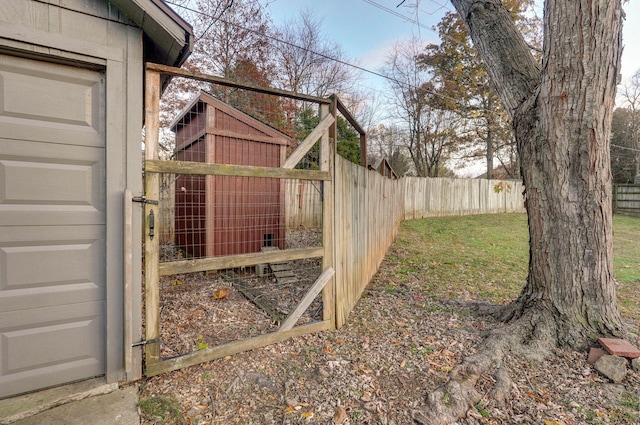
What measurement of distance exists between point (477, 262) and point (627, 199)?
644 inches

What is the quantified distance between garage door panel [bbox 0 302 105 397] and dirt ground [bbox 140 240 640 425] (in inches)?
18.2

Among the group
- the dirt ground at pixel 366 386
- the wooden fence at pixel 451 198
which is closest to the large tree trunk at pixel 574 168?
the dirt ground at pixel 366 386

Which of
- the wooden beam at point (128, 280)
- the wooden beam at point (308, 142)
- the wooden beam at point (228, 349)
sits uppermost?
the wooden beam at point (308, 142)

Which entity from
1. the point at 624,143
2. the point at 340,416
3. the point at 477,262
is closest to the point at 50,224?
the point at 340,416

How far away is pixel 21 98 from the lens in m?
1.98

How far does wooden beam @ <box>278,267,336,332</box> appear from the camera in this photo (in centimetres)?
297

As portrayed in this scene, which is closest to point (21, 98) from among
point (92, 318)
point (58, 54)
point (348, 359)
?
point (58, 54)

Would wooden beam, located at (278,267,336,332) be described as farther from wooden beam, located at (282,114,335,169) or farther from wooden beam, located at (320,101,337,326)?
wooden beam, located at (282,114,335,169)

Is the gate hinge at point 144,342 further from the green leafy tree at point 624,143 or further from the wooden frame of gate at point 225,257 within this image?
the green leafy tree at point 624,143

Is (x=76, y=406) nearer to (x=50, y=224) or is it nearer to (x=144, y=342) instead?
(x=144, y=342)

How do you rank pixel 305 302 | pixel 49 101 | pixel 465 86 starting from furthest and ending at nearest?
pixel 465 86 < pixel 305 302 < pixel 49 101

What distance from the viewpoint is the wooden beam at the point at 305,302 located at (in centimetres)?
297

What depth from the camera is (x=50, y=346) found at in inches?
82.3

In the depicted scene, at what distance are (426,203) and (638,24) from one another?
339 inches
